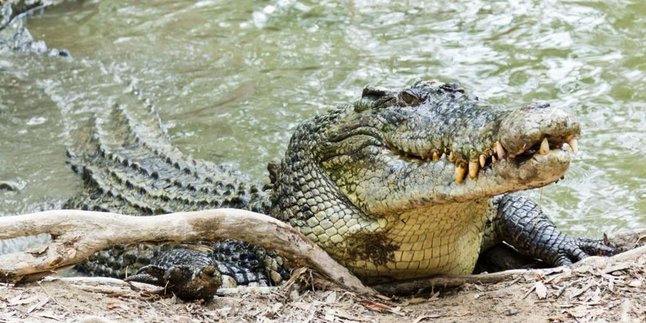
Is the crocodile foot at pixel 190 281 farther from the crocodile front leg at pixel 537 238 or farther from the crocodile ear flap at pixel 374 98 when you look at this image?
the crocodile front leg at pixel 537 238

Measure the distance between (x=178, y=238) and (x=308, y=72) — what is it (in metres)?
5.16

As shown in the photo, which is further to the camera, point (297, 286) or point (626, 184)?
point (626, 184)

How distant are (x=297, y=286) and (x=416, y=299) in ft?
1.68

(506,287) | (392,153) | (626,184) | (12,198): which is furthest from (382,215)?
(12,198)

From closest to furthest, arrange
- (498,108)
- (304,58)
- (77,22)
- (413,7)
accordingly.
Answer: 1. (498,108)
2. (304,58)
3. (413,7)
4. (77,22)

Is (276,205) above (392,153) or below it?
below

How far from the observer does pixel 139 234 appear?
3.61 m

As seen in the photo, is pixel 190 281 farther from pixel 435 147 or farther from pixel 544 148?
pixel 544 148

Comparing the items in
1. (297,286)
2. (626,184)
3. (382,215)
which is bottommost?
(626,184)

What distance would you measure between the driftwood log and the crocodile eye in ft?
2.41

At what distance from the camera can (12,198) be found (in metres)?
6.47

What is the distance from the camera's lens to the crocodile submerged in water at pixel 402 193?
3.21 meters

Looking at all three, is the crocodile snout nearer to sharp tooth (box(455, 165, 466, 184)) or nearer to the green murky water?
sharp tooth (box(455, 165, 466, 184))

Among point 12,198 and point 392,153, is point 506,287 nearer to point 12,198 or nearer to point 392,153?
point 392,153
